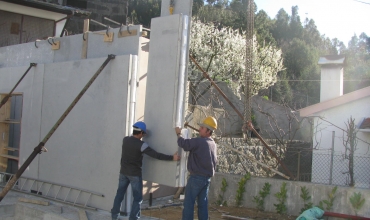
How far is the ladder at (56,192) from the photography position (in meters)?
7.88

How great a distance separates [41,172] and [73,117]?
1619mm

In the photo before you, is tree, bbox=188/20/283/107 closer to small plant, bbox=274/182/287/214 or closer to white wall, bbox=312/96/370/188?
white wall, bbox=312/96/370/188

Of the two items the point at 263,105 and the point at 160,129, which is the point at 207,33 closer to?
the point at 263,105

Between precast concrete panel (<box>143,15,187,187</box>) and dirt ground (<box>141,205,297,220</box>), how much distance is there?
121cm

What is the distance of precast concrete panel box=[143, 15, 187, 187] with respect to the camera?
663cm

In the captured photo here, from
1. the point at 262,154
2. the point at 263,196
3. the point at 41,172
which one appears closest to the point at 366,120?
the point at 262,154

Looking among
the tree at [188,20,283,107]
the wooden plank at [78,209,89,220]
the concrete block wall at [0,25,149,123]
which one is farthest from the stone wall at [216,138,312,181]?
the tree at [188,20,283,107]

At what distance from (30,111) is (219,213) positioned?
480 centimetres

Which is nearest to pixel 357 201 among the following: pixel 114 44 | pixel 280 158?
pixel 280 158

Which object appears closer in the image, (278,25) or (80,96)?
(80,96)

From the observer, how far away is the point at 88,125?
26.2 feet

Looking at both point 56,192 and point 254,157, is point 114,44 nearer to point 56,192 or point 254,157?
point 56,192

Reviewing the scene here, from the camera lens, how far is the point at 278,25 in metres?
47.0

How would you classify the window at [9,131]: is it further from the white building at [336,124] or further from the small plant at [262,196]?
the white building at [336,124]
